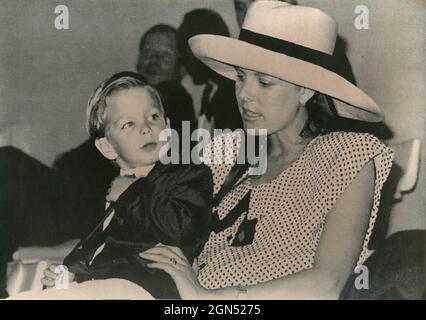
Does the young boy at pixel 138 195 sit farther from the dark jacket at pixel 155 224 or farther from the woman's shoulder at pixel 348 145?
the woman's shoulder at pixel 348 145

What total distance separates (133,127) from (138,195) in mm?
304

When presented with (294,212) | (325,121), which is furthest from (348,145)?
(294,212)

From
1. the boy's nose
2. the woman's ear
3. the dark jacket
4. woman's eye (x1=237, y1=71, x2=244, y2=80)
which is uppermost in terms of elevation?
woman's eye (x1=237, y1=71, x2=244, y2=80)

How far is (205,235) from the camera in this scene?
2906mm

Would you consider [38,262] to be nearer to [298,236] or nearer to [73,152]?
→ [73,152]

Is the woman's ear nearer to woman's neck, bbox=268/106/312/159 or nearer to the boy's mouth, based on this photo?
woman's neck, bbox=268/106/312/159

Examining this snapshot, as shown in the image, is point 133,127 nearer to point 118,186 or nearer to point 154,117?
point 154,117

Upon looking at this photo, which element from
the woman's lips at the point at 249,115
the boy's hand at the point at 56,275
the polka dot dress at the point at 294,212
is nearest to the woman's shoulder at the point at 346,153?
the polka dot dress at the point at 294,212

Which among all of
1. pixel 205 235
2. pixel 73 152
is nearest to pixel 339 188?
pixel 205 235

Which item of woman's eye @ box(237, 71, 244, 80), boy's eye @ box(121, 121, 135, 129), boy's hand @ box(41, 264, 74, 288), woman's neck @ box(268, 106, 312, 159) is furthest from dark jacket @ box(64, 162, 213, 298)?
woman's eye @ box(237, 71, 244, 80)

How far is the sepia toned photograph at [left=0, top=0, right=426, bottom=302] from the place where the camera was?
9.33ft

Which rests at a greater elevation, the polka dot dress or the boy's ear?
the boy's ear

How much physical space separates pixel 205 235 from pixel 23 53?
3.79ft

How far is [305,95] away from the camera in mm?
2857
